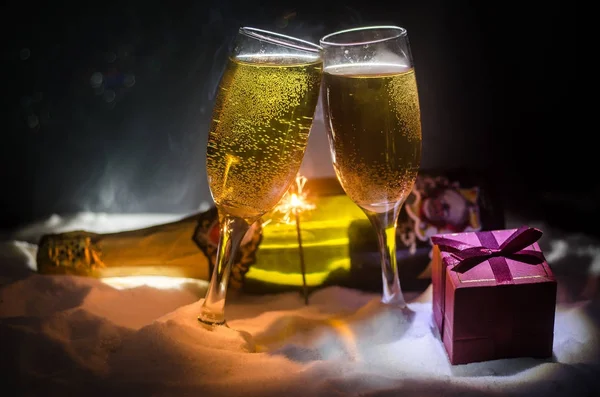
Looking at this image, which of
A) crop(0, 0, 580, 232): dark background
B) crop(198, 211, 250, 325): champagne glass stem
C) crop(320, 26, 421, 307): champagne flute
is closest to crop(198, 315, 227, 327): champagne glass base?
crop(198, 211, 250, 325): champagne glass stem

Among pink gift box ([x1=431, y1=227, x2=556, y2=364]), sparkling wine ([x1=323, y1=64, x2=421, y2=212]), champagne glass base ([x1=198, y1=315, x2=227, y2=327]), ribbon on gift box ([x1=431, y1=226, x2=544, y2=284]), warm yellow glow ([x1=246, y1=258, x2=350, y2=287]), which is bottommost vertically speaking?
warm yellow glow ([x1=246, y1=258, x2=350, y2=287])

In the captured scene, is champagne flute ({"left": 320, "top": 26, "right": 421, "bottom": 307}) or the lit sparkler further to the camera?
the lit sparkler

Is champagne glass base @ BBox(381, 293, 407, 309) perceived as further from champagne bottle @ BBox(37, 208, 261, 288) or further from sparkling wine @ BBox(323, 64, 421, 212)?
champagne bottle @ BBox(37, 208, 261, 288)

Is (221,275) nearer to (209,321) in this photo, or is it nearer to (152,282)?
(209,321)

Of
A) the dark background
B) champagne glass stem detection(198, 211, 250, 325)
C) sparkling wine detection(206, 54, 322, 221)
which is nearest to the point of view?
sparkling wine detection(206, 54, 322, 221)

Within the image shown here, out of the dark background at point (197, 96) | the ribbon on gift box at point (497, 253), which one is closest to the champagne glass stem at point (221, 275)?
the ribbon on gift box at point (497, 253)

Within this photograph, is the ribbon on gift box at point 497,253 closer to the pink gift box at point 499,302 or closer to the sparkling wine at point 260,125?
the pink gift box at point 499,302
